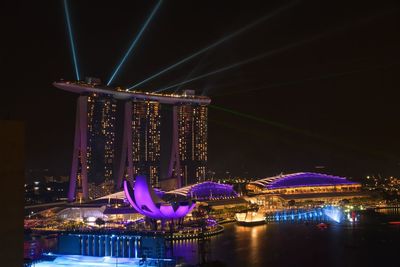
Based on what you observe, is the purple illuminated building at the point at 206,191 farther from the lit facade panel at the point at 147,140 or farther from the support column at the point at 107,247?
the support column at the point at 107,247

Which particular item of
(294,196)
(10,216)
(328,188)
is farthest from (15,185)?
(328,188)

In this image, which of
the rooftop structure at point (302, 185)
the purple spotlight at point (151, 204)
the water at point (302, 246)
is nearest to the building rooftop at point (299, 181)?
the rooftop structure at point (302, 185)

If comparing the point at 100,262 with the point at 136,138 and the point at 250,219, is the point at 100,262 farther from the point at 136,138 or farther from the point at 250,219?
the point at 136,138

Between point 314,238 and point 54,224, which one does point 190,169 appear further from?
point 314,238

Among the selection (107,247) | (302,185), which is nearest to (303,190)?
(302,185)

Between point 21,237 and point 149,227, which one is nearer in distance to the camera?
point 21,237
